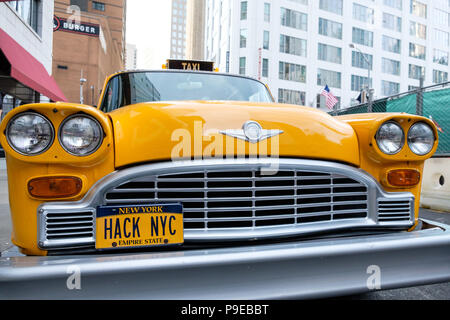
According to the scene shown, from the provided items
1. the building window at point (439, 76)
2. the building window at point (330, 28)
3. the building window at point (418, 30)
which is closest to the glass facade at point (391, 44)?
the building window at point (418, 30)

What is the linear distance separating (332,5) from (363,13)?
13.7 ft

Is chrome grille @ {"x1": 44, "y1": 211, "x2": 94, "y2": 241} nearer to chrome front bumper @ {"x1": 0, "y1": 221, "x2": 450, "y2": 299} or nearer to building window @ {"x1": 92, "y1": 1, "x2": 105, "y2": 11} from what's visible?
chrome front bumper @ {"x1": 0, "y1": 221, "x2": 450, "y2": 299}

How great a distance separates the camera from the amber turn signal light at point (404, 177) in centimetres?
193

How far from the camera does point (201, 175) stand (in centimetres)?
164

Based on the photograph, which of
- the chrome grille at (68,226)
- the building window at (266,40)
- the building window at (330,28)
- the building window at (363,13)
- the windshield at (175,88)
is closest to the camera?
the chrome grille at (68,226)

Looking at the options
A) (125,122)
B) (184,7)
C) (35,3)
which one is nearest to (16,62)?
(35,3)

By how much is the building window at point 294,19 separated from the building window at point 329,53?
8.51 feet

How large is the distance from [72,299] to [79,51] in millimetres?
42464

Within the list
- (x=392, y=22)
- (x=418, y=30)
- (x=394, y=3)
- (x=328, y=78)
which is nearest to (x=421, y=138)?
(x=328, y=78)

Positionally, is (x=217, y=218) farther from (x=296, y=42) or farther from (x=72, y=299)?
(x=296, y=42)

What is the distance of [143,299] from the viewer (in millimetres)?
1369

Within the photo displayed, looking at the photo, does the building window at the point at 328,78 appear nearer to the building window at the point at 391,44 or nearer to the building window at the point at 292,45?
the building window at the point at 292,45

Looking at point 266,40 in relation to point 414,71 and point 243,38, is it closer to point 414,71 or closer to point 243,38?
point 243,38

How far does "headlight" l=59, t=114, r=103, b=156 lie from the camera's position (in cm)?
157
